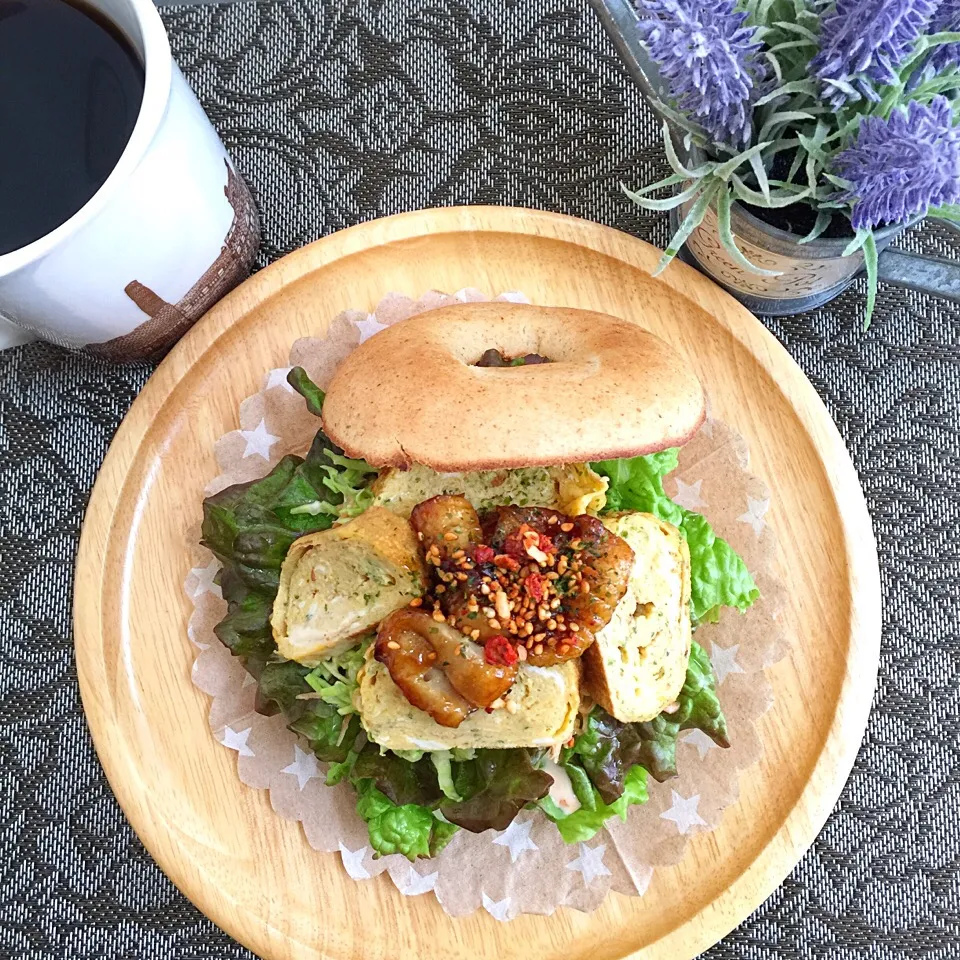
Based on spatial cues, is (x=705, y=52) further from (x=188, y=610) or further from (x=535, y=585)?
(x=188, y=610)

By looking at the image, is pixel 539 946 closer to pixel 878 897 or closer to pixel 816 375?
pixel 878 897

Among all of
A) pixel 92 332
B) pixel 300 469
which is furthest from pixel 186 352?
pixel 300 469

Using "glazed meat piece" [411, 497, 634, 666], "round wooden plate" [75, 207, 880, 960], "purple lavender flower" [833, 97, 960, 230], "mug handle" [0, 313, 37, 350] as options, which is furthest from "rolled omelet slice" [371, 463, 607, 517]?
"mug handle" [0, 313, 37, 350]

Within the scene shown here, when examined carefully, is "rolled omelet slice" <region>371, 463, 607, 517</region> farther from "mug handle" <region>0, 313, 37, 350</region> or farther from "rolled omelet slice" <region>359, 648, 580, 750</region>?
"mug handle" <region>0, 313, 37, 350</region>

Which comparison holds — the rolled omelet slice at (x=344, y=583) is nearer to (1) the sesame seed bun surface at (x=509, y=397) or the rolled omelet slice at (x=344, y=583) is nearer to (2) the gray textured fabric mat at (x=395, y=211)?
(1) the sesame seed bun surface at (x=509, y=397)

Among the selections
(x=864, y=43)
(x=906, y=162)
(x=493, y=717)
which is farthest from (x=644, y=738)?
(x=864, y=43)

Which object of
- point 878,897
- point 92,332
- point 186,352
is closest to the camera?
point 92,332
